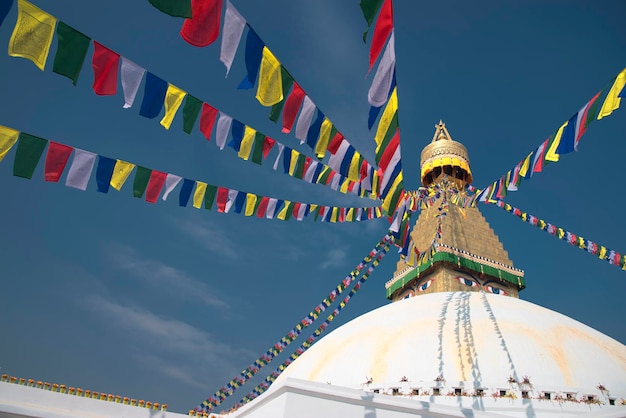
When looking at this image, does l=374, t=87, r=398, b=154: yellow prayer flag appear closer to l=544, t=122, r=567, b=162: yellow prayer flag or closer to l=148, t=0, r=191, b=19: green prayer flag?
l=148, t=0, r=191, b=19: green prayer flag

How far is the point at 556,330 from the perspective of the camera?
9336 mm

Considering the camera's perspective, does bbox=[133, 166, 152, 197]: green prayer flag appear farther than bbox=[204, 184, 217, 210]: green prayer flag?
No

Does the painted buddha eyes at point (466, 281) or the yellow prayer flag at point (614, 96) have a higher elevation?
the painted buddha eyes at point (466, 281)

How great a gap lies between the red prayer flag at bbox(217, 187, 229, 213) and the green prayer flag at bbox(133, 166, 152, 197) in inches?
59.5

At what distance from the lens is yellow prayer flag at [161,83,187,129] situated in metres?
6.50

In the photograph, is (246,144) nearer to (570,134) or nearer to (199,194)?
(199,194)

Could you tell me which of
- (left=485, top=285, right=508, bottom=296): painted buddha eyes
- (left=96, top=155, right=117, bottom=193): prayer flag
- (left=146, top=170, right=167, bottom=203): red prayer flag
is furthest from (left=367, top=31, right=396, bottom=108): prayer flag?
(left=485, top=285, right=508, bottom=296): painted buddha eyes

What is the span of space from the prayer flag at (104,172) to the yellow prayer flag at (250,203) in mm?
2872

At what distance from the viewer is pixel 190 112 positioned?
6773 mm

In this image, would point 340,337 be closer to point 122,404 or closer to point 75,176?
point 122,404

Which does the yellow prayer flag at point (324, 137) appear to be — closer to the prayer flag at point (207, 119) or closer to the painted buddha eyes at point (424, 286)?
the prayer flag at point (207, 119)

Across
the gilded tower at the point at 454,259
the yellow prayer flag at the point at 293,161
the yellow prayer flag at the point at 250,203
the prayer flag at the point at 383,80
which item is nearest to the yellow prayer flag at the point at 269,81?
the prayer flag at the point at 383,80

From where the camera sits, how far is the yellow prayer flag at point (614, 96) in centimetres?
588

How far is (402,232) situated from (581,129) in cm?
352
